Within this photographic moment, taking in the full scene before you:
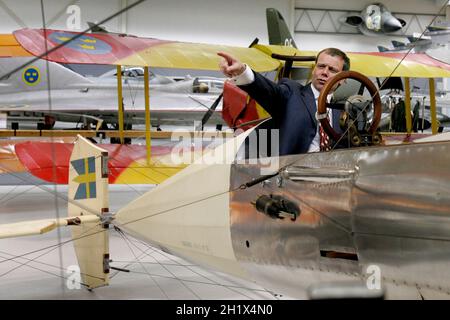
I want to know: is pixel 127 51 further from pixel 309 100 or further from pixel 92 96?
pixel 92 96

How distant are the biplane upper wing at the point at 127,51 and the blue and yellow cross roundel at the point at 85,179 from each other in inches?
56.1

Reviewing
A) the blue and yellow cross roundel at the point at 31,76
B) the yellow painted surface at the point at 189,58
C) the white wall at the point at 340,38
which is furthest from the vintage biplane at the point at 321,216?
the blue and yellow cross roundel at the point at 31,76

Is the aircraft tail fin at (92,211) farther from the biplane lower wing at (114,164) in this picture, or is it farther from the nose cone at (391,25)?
the nose cone at (391,25)


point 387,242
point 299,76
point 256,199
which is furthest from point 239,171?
point 299,76

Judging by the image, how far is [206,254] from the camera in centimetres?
197

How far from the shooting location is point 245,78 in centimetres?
167

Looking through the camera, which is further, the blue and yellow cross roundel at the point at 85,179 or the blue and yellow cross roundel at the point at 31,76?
the blue and yellow cross roundel at the point at 31,76

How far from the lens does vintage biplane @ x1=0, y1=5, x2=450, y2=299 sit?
1.07m

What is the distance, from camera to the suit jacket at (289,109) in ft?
5.70

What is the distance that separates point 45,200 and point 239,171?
512 centimetres

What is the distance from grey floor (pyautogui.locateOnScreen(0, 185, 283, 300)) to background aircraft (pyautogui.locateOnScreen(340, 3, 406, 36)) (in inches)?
183

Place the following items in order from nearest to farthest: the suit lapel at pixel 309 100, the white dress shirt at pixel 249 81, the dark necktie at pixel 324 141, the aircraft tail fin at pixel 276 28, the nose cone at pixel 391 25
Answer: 1. the dark necktie at pixel 324 141
2. the white dress shirt at pixel 249 81
3. the suit lapel at pixel 309 100
4. the aircraft tail fin at pixel 276 28
5. the nose cone at pixel 391 25
